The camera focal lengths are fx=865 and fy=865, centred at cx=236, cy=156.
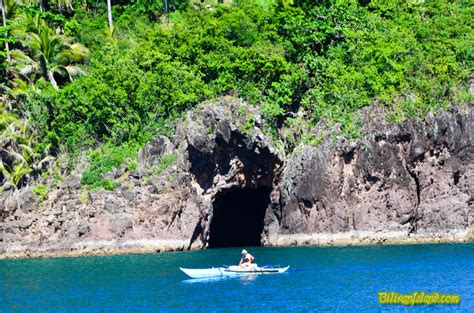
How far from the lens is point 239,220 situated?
66.6 meters

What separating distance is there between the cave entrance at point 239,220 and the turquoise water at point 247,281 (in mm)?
10426

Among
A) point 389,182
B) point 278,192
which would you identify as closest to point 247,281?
point 278,192

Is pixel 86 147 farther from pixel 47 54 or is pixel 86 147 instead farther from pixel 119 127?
pixel 47 54

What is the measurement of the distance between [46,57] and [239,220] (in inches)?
748

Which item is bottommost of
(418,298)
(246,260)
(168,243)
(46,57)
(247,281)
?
(168,243)

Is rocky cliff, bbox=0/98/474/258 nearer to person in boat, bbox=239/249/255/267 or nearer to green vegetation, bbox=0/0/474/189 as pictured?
green vegetation, bbox=0/0/474/189

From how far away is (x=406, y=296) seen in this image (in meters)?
35.2

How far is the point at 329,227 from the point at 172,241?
10206 mm

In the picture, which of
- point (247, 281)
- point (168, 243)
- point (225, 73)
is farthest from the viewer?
point (225, 73)

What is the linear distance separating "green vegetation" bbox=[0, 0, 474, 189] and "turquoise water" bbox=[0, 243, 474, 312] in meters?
9.26

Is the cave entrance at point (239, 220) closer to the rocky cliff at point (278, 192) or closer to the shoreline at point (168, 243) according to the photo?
the rocky cliff at point (278, 192)

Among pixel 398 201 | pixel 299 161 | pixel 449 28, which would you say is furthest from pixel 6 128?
pixel 449 28

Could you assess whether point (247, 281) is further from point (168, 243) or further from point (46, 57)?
point (46, 57)

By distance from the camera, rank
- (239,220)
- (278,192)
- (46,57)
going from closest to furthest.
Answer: (278,192) < (46,57) < (239,220)
